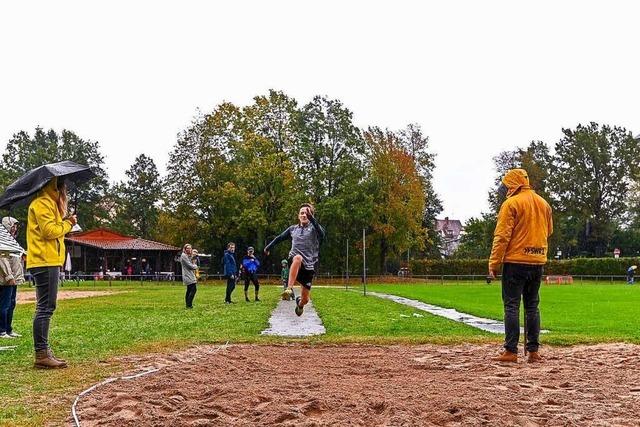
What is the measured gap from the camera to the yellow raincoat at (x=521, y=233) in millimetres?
8031

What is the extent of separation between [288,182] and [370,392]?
5342 centimetres

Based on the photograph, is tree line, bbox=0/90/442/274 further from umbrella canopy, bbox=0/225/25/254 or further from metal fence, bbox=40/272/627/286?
umbrella canopy, bbox=0/225/25/254

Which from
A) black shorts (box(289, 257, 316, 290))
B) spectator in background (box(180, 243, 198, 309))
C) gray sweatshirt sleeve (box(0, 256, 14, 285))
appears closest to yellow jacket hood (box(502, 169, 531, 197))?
black shorts (box(289, 257, 316, 290))

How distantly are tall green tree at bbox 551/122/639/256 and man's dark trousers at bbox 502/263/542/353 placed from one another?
82.7 meters

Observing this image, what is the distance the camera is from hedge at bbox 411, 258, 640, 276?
58.3 meters

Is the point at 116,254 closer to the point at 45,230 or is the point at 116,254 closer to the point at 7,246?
the point at 7,246

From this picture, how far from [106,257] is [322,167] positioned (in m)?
23.9

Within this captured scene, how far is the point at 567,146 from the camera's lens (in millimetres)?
89188

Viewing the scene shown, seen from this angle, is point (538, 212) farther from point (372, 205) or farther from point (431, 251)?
point (431, 251)

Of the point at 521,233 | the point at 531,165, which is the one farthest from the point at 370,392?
the point at 531,165

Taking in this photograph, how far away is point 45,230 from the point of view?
7.32m

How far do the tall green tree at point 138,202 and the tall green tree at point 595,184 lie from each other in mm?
54907

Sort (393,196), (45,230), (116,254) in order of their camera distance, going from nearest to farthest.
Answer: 1. (45,230)
2. (393,196)
3. (116,254)

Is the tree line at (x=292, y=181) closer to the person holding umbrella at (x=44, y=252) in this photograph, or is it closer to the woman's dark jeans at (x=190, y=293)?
the woman's dark jeans at (x=190, y=293)
